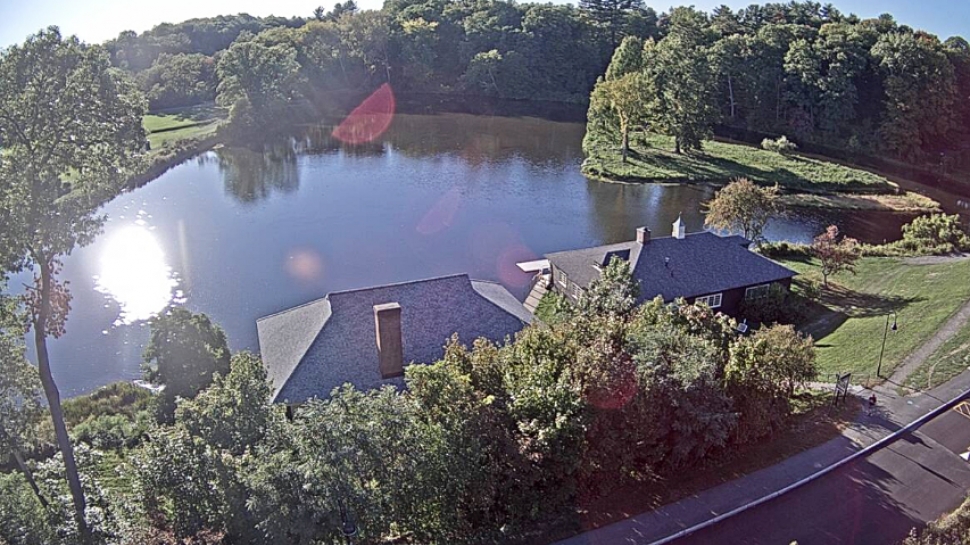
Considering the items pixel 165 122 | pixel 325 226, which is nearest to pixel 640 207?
pixel 325 226

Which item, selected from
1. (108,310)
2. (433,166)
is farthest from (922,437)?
(433,166)

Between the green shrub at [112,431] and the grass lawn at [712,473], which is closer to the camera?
the grass lawn at [712,473]

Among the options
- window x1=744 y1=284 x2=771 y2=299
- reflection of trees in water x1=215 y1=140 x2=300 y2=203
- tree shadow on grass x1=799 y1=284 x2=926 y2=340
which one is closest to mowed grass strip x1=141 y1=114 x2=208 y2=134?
reflection of trees in water x1=215 y1=140 x2=300 y2=203

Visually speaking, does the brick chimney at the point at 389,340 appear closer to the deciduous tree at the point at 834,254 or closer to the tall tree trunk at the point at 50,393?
the tall tree trunk at the point at 50,393

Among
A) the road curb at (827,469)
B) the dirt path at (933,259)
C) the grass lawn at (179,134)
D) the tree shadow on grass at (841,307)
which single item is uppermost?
the grass lawn at (179,134)

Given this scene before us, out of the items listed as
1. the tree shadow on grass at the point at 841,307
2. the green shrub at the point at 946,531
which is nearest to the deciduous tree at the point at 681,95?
the tree shadow on grass at the point at 841,307

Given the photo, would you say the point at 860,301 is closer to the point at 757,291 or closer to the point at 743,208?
the point at 757,291

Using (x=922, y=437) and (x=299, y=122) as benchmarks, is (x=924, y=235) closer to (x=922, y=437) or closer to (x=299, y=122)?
(x=922, y=437)

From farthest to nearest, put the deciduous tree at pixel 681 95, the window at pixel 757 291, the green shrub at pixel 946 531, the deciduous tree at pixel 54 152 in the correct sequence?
the deciduous tree at pixel 681 95 → the window at pixel 757 291 → the deciduous tree at pixel 54 152 → the green shrub at pixel 946 531
